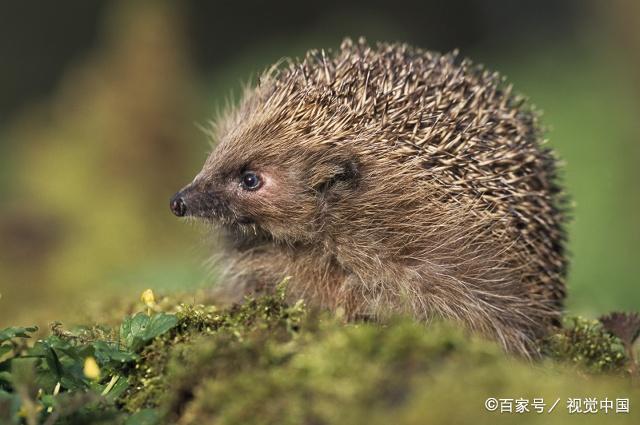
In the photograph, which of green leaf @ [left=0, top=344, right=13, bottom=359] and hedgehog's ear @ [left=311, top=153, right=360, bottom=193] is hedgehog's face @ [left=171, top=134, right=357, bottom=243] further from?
green leaf @ [left=0, top=344, right=13, bottom=359]

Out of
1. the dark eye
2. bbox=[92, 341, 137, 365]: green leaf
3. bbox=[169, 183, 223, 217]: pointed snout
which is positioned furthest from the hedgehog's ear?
bbox=[92, 341, 137, 365]: green leaf

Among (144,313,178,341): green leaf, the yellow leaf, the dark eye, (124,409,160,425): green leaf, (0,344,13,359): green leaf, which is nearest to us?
(124,409,160,425): green leaf

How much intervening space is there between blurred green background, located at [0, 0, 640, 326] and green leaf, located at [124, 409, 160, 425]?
3.68 meters

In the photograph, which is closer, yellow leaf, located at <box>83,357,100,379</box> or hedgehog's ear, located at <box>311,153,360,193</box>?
yellow leaf, located at <box>83,357,100,379</box>

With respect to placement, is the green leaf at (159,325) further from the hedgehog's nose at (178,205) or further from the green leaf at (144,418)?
the hedgehog's nose at (178,205)

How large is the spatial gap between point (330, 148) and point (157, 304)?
5.17ft

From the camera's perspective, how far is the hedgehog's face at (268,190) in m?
5.84

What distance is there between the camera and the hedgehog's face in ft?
19.2

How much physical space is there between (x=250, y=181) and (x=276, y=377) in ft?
7.70

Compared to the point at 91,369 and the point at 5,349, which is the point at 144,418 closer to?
the point at 91,369

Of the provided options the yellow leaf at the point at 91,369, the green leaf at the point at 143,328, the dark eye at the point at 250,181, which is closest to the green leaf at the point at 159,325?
the green leaf at the point at 143,328

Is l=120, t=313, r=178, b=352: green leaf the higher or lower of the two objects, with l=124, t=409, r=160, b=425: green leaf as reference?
higher

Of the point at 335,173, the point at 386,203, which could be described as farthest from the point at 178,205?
the point at 386,203

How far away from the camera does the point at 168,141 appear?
625 inches
